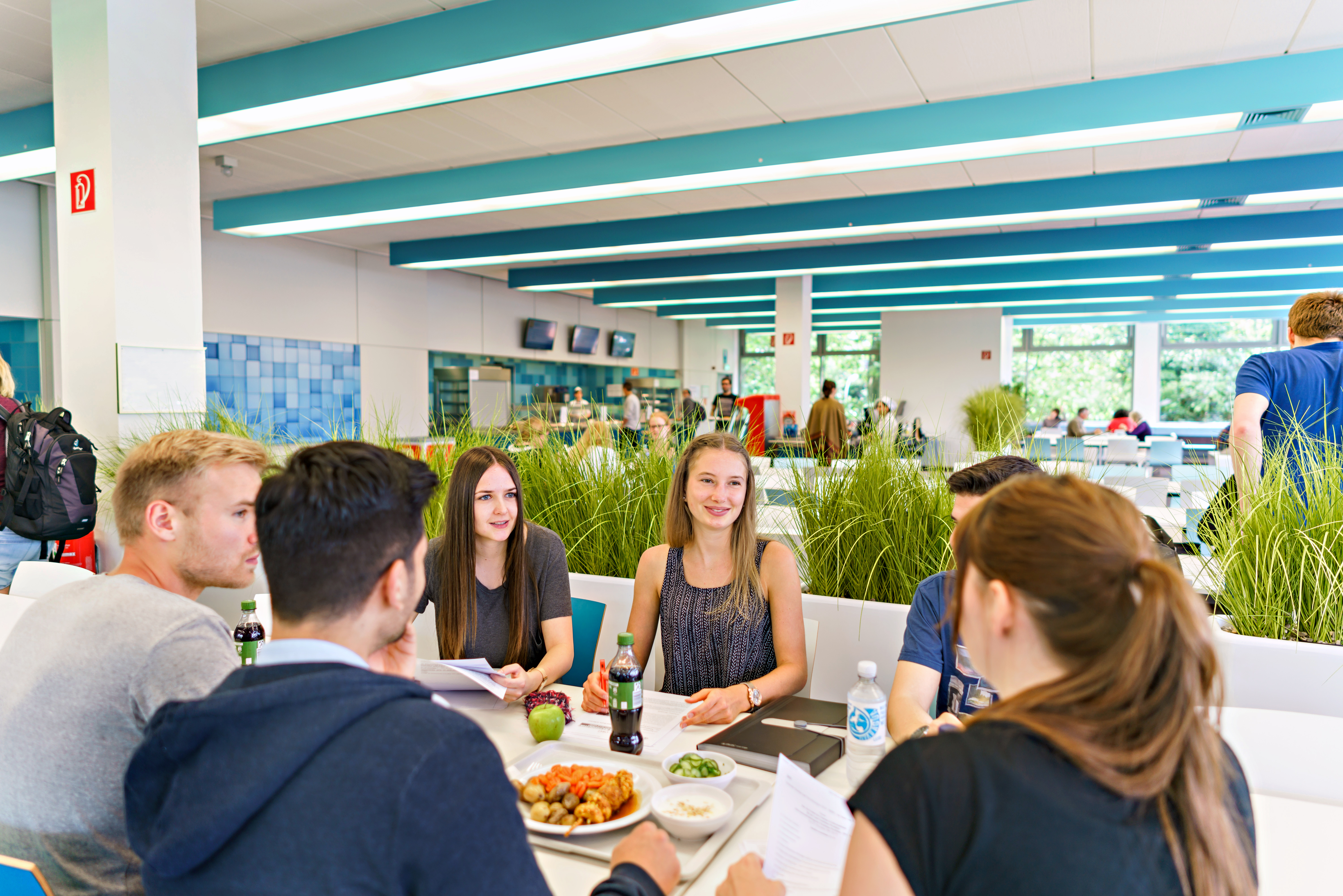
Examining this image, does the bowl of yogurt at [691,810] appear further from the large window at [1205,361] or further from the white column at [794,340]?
the large window at [1205,361]

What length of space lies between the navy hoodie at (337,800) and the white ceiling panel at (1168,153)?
21.8 ft

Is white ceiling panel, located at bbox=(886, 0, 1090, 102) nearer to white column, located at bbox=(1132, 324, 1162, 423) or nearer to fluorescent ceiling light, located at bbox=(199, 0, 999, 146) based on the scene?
fluorescent ceiling light, located at bbox=(199, 0, 999, 146)

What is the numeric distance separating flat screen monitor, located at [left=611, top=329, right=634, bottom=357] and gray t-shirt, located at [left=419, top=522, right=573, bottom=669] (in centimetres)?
1492

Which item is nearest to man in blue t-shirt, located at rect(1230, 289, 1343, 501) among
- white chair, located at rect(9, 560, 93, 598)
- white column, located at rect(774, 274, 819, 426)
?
white chair, located at rect(9, 560, 93, 598)

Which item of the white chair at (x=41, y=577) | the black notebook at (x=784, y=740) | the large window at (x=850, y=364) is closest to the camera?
the black notebook at (x=784, y=740)

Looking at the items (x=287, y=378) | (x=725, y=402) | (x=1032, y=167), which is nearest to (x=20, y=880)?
(x=1032, y=167)

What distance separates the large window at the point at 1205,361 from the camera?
1777 cm

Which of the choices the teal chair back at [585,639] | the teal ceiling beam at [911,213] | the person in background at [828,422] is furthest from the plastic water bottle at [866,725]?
the teal ceiling beam at [911,213]

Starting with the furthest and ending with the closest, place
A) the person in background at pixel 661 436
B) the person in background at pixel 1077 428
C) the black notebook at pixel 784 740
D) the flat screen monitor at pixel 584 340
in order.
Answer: the flat screen monitor at pixel 584 340
the person in background at pixel 1077 428
the person in background at pixel 661 436
the black notebook at pixel 784 740

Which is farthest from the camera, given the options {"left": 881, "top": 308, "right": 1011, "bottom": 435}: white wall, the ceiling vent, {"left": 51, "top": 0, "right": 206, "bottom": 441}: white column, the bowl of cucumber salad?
{"left": 881, "top": 308, "right": 1011, "bottom": 435}: white wall

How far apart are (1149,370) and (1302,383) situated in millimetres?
17544

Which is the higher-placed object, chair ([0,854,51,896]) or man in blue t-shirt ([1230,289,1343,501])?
man in blue t-shirt ([1230,289,1343,501])

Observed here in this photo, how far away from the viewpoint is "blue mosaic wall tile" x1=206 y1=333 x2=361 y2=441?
9430mm

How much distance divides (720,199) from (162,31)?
16.4 ft
